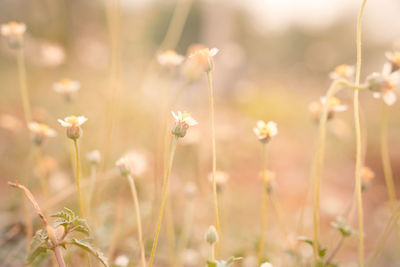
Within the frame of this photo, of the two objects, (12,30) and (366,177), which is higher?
(12,30)

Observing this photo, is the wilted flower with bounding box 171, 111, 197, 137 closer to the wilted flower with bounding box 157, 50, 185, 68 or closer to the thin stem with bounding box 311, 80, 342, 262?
the thin stem with bounding box 311, 80, 342, 262

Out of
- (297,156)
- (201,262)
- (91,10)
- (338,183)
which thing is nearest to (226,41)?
(91,10)

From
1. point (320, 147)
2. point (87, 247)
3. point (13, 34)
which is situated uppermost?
point (13, 34)

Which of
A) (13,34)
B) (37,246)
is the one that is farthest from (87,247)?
(13,34)

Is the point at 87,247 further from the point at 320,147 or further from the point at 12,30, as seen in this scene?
the point at 12,30

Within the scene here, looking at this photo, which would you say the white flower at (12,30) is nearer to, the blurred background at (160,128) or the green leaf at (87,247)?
the blurred background at (160,128)

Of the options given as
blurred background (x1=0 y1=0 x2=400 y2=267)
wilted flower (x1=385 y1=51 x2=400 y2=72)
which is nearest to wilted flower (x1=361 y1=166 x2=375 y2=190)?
blurred background (x1=0 y1=0 x2=400 y2=267)

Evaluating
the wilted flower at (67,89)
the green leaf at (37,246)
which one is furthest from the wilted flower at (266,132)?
the wilted flower at (67,89)

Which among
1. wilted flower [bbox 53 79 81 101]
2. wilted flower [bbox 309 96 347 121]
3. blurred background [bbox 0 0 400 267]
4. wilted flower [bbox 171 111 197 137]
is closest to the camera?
wilted flower [bbox 171 111 197 137]
